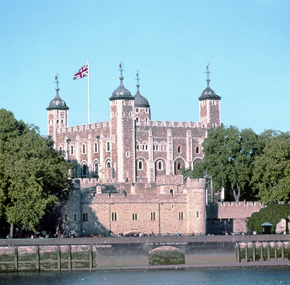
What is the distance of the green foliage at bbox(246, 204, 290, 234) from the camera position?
286 feet

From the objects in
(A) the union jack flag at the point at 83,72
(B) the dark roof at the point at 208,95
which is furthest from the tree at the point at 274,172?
(A) the union jack flag at the point at 83,72

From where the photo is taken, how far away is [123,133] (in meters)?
111

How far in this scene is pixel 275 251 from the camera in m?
77.2

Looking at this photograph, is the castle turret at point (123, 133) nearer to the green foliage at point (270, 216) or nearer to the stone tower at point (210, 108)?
the stone tower at point (210, 108)

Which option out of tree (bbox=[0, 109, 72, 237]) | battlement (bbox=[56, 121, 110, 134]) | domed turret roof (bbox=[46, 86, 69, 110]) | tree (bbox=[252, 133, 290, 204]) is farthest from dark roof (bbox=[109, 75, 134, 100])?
tree (bbox=[0, 109, 72, 237])

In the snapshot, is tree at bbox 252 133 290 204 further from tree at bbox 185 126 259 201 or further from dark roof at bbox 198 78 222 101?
dark roof at bbox 198 78 222 101

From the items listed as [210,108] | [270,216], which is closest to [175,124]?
[210,108]

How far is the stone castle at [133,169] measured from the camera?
8562cm

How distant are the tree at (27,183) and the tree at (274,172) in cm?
1723

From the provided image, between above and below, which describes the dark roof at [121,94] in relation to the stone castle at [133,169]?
above

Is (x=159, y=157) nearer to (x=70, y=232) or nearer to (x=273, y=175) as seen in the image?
(x=273, y=175)

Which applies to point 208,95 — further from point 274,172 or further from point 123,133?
point 274,172

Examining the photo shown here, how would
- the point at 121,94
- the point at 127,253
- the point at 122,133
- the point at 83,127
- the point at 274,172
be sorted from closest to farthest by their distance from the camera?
the point at 127,253, the point at 274,172, the point at 121,94, the point at 122,133, the point at 83,127

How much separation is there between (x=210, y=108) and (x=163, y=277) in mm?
49855
